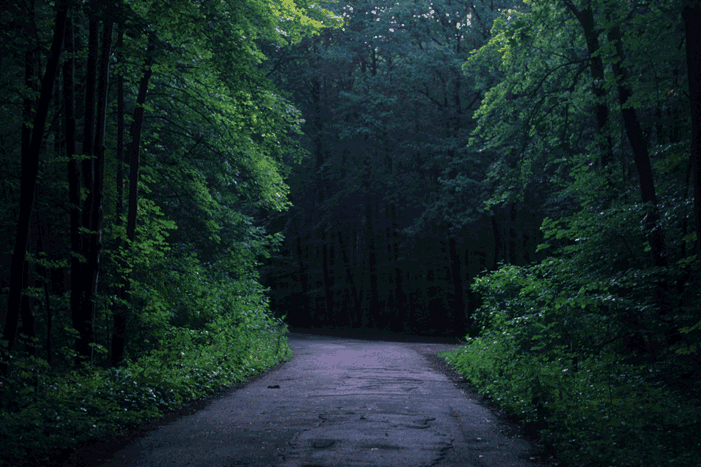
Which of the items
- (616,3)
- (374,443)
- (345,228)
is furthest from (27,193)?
(345,228)

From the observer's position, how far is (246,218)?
19250 mm

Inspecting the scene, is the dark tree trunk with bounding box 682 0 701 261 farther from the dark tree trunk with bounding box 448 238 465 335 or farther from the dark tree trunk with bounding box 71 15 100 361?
the dark tree trunk with bounding box 448 238 465 335

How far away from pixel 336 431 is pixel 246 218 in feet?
42.6

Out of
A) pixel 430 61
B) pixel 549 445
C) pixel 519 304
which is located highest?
pixel 430 61

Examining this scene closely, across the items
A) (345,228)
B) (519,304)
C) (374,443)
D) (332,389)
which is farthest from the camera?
(345,228)

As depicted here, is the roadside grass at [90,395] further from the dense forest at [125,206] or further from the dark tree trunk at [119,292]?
the dark tree trunk at [119,292]

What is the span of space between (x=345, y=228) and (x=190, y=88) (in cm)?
2523

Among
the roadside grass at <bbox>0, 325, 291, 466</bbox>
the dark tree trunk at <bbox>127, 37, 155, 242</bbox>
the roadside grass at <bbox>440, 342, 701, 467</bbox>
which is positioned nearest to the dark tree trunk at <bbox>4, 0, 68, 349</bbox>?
the roadside grass at <bbox>0, 325, 291, 466</bbox>

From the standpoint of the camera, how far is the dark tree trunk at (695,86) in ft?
20.5

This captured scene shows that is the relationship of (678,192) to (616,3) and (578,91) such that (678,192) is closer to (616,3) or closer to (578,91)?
(616,3)

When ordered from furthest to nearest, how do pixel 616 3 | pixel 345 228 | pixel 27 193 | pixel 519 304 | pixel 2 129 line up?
1. pixel 345 228
2. pixel 519 304
3. pixel 2 129
4. pixel 616 3
5. pixel 27 193

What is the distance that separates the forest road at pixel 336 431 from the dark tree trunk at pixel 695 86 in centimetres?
335

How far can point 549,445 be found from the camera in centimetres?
652

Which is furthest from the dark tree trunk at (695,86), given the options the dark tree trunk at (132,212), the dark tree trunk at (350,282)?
the dark tree trunk at (350,282)
